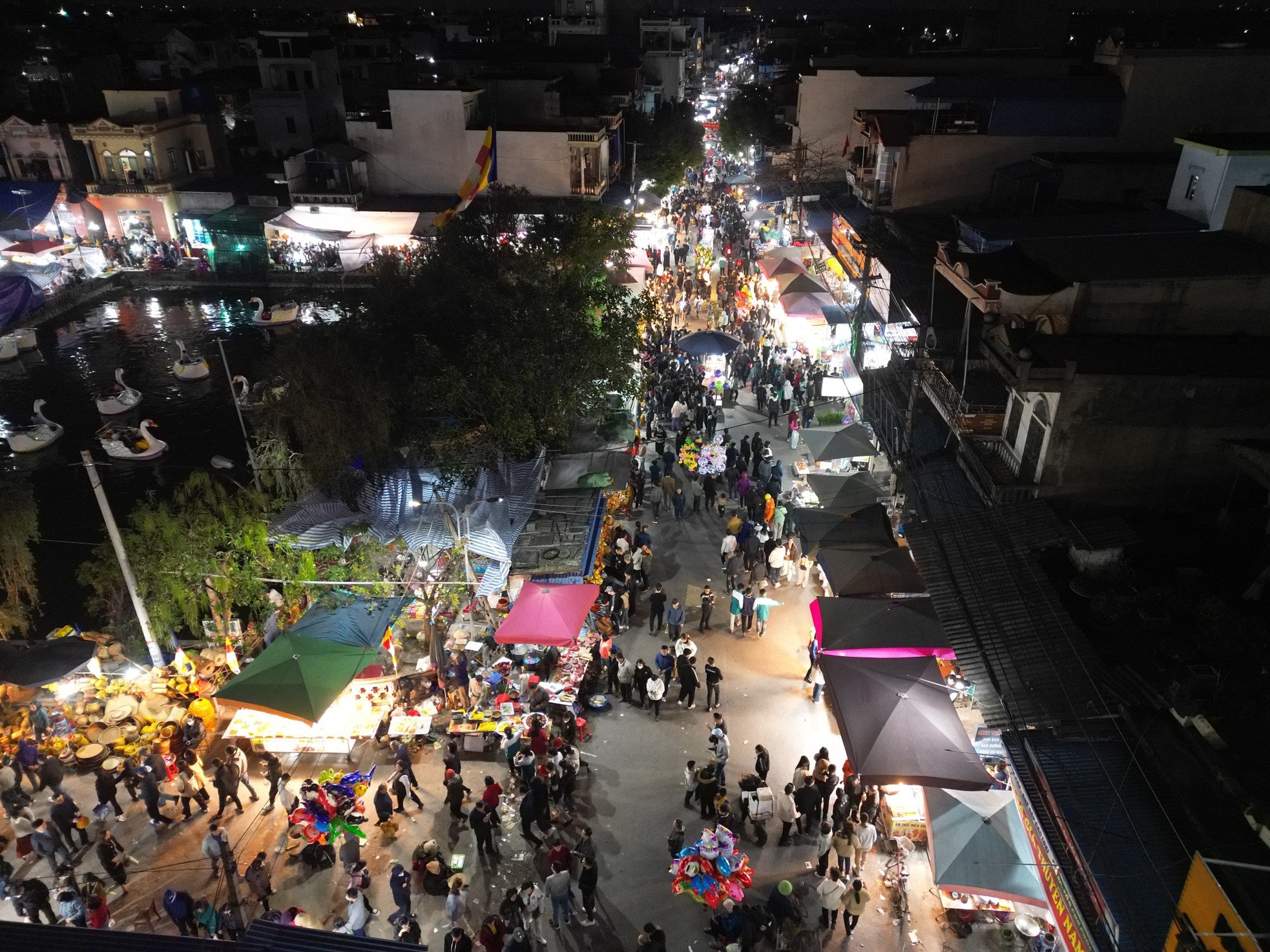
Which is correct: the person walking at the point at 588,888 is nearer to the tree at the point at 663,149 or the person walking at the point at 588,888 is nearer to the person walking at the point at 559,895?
the person walking at the point at 559,895

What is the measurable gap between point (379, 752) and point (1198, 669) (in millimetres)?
11855

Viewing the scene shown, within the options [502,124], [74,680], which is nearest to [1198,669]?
[74,680]

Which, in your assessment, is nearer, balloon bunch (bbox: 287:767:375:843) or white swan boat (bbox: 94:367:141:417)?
balloon bunch (bbox: 287:767:375:843)

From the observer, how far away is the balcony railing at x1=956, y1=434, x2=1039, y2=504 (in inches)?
549

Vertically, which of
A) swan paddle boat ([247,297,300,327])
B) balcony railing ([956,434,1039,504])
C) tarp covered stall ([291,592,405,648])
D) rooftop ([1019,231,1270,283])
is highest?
rooftop ([1019,231,1270,283])

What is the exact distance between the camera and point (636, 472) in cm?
2008

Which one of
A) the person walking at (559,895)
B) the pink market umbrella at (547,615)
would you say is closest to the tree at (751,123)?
the pink market umbrella at (547,615)

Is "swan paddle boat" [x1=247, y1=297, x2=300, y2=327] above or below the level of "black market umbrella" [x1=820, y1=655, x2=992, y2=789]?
below

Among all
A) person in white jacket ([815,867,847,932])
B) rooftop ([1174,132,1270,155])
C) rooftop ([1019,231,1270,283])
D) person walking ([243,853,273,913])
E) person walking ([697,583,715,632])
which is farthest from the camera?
rooftop ([1174,132,1270,155])

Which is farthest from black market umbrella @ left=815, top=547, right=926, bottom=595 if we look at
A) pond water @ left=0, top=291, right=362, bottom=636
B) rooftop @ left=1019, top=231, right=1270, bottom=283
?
pond water @ left=0, top=291, right=362, bottom=636

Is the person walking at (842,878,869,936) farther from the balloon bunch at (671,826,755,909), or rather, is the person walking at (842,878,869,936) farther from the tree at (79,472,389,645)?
the tree at (79,472,389,645)

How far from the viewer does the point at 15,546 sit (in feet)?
50.8

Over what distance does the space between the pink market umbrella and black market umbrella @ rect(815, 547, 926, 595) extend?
14.4 ft

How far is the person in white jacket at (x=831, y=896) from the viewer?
10281 millimetres
